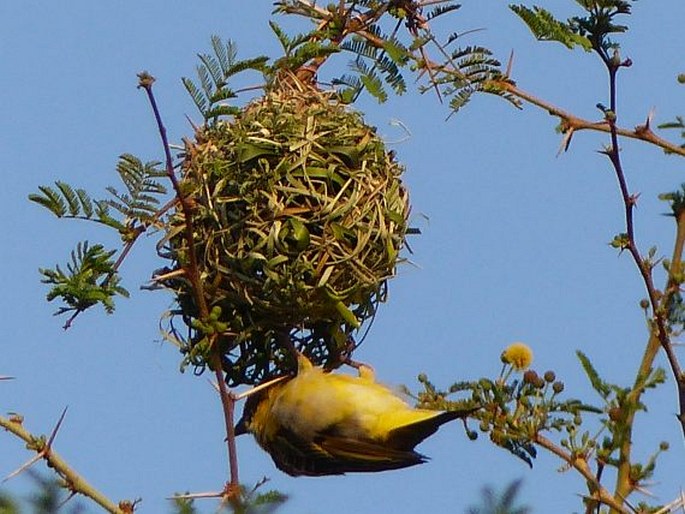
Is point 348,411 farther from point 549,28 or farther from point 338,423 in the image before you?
point 549,28

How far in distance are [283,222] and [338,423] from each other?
0.75 meters

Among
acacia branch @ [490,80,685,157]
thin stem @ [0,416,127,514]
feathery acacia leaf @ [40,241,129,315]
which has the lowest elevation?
thin stem @ [0,416,127,514]

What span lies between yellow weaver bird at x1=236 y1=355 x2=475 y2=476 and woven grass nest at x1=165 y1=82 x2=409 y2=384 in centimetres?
20

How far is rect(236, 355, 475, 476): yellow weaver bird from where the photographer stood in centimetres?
410

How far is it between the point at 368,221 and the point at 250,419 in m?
0.87

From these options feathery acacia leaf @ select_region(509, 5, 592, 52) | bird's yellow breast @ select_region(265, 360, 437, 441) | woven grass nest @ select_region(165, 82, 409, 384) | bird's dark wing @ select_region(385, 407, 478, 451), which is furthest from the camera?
bird's yellow breast @ select_region(265, 360, 437, 441)

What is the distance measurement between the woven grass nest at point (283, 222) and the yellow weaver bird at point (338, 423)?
0.20m

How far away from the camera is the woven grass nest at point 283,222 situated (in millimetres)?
3807

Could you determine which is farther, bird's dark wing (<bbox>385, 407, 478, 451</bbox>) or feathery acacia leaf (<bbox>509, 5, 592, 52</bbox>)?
bird's dark wing (<bbox>385, 407, 478, 451</bbox>)

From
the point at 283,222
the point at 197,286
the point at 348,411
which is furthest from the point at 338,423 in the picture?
the point at 197,286

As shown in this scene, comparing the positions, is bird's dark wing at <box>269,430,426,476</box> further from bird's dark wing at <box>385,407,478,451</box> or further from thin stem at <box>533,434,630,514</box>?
thin stem at <box>533,434,630,514</box>

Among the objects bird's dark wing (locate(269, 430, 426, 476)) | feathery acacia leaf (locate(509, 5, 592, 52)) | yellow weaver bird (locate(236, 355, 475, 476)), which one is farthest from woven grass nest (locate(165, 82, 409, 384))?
feathery acacia leaf (locate(509, 5, 592, 52))

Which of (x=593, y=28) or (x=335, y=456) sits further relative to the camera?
(x=335, y=456)

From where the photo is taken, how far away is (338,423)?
422cm
